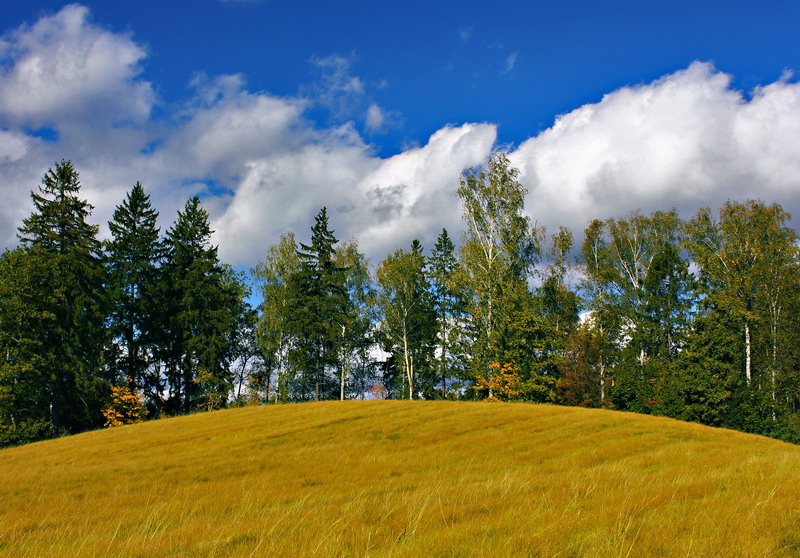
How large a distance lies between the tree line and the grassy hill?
1848 centimetres

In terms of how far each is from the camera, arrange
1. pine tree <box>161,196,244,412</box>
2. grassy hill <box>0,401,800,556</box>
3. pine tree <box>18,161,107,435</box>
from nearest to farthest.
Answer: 1. grassy hill <box>0,401,800,556</box>
2. pine tree <box>18,161,107,435</box>
3. pine tree <box>161,196,244,412</box>

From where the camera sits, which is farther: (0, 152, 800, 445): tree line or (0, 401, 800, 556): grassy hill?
(0, 152, 800, 445): tree line

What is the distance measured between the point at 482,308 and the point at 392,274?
10.3 metres

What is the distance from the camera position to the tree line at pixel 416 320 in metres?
35.9

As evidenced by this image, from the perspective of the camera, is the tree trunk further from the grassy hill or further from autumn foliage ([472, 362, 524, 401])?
the grassy hill

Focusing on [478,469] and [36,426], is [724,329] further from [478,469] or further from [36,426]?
[36,426]

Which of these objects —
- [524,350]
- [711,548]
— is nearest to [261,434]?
[711,548]

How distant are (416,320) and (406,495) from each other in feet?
132

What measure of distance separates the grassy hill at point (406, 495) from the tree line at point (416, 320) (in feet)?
60.6

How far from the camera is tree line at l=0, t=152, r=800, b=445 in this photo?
118ft

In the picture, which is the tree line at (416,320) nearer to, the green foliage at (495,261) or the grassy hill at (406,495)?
the green foliage at (495,261)

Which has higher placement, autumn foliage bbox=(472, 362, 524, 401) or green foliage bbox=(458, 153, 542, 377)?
green foliage bbox=(458, 153, 542, 377)

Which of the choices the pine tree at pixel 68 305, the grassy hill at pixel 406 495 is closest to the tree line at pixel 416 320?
the pine tree at pixel 68 305

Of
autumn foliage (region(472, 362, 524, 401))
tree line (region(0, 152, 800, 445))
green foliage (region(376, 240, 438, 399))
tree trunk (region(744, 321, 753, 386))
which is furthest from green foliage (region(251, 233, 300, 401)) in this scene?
tree trunk (region(744, 321, 753, 386))
